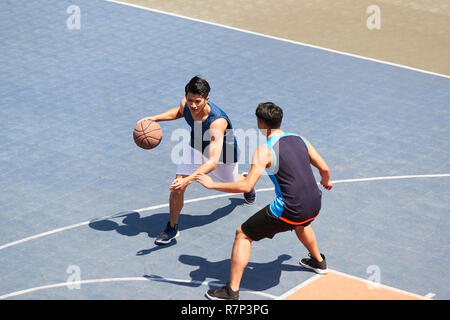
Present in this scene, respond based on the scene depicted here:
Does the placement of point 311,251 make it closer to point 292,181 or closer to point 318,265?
point 318,265

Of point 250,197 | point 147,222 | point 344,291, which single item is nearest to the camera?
point 344,291

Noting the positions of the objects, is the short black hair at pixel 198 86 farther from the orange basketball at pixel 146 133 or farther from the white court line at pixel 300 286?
the white court line at pixel 300 286

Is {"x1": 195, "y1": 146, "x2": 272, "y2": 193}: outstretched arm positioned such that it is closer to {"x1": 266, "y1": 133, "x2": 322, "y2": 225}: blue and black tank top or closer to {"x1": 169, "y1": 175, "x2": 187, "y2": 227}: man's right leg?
{"x1": 266, "y1": 133, "x2": 322, "y2": 225}: blue and black tank top

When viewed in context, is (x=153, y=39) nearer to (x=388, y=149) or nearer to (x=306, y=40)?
(x=306, y=40)

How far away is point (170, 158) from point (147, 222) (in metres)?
2.05

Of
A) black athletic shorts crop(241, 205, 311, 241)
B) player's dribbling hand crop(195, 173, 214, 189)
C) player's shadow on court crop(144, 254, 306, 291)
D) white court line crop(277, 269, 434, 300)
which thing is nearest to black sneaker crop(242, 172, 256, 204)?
player's shadow on court crop(144, 254, 306, 291)

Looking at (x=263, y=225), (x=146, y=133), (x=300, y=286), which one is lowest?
(x=300, y=286)

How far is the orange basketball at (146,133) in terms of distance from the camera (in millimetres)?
11102

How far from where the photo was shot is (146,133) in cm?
1111

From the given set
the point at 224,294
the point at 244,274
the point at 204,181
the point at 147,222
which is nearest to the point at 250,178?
the point at 204,181

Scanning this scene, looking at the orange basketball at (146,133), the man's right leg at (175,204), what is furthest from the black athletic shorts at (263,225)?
the orange basketball at (146,133)
